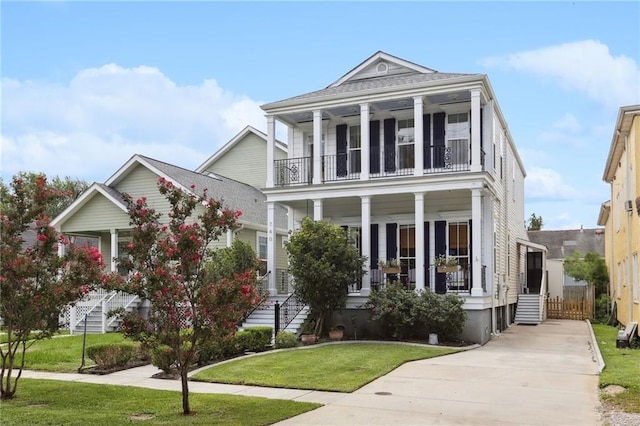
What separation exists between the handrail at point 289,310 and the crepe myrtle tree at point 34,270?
877 cm

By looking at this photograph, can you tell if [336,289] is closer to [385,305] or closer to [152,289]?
[385,305]

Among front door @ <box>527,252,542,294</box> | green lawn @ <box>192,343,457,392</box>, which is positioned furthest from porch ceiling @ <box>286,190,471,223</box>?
front door @ <box>527,252,542,294</box>

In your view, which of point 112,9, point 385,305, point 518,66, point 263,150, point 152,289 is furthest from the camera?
point 263,150

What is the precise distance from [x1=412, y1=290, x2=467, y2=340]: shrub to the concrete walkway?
1190mm

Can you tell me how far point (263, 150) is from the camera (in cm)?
3050

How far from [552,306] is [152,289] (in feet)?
85.2

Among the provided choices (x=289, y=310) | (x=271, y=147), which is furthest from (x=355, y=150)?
(x=289, y=310)

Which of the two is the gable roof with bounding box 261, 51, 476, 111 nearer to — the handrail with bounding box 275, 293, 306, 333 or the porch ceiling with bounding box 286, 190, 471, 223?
the porch ceiling with bounding box 286, 190, 471, 223

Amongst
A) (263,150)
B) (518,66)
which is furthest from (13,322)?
(263,150)

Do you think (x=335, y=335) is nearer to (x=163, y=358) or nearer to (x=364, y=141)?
(x=364, y=141)

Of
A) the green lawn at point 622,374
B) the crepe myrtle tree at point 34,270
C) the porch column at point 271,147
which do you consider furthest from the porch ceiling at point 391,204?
the crepe myrtle tree at point 34,270

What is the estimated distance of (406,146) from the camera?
2155 cm

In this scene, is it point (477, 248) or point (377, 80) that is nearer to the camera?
point (477, 248)

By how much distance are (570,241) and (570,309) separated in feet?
85.4
